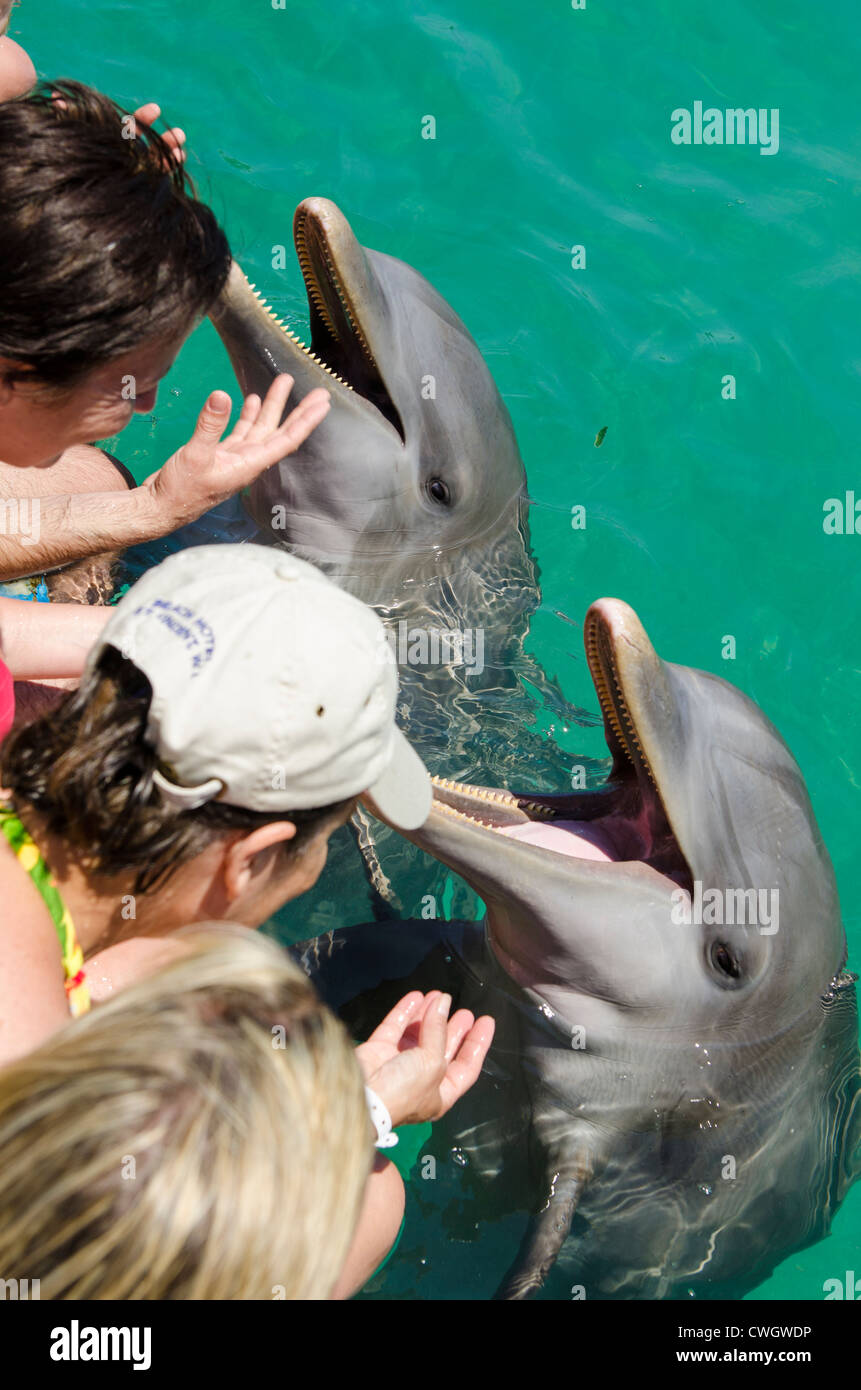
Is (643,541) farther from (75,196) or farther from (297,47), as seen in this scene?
(75,196)

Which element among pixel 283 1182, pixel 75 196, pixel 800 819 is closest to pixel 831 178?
pixel 800 819

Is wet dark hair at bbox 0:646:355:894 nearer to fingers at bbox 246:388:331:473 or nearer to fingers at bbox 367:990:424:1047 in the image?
fingers at bbox 367:990:424:1047

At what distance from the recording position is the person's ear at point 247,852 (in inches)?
101

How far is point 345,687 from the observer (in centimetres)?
255

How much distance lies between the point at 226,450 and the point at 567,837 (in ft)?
5.56

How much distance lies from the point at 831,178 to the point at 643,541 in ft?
11.5

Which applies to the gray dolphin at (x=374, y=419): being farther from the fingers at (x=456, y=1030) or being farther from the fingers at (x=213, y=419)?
the fingers at (x=456, y=1030)

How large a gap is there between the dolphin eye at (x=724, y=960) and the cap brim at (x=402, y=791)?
1.30m

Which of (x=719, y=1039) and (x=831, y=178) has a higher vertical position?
(x=831, y=178)

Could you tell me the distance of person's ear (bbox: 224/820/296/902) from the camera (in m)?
2.56

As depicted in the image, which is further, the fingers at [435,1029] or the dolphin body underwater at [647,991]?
the dolphin body underwater at [647,991]

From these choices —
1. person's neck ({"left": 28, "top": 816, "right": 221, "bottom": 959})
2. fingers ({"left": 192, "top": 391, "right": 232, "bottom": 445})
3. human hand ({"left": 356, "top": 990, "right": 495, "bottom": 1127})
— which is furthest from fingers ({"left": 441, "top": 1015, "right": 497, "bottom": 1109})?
fingers ({"left": 192, "top": 391, "right": 232, "bottom": 445})

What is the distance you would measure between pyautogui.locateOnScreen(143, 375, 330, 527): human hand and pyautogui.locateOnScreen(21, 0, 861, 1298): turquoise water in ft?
8.81

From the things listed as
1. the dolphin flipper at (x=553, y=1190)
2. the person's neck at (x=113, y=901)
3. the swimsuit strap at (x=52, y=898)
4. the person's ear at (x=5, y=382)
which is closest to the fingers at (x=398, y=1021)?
the person's neck at (x=113, y=901)
